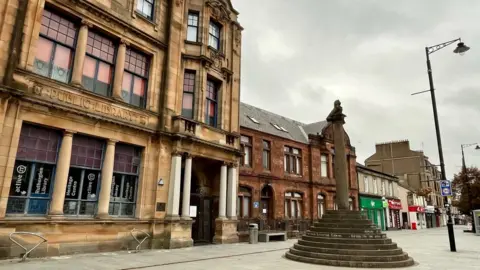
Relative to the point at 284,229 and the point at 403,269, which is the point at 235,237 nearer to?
the point at 284,229

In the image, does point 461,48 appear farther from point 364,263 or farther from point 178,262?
point 178,262

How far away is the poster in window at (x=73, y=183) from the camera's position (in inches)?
454

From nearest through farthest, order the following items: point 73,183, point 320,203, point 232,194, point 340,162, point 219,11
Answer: point 73,183 → point 340,162 → point 232,194 → point 219,11 → point 320,203

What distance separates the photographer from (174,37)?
15.9 m

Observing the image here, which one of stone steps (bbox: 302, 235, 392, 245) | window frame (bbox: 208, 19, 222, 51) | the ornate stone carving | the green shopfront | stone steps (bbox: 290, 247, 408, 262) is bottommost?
stone steps (bbox: 290, 247, 408, 262)

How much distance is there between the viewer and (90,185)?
12227 millimetres

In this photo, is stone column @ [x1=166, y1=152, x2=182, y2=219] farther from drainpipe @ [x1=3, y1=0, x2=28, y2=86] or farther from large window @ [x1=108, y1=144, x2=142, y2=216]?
drainpipe @ [x1=3, y1=0, x2=28, y2=86]

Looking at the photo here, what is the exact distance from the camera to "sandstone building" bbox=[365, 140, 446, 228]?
52.2 metres

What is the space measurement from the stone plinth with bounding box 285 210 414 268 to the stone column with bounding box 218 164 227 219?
539 centimetres

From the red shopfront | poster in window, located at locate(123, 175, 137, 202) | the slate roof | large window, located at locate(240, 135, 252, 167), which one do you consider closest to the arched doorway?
large window, located at locate(240, 135, 252, 167)

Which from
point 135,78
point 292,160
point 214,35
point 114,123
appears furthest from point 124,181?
point 292,160

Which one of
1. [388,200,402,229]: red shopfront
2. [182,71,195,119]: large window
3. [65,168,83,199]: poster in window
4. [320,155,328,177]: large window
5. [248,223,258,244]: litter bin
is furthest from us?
[388,200,402,229]: red shopfront

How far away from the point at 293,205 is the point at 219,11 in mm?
15711

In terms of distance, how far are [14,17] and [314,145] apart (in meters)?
23.5
